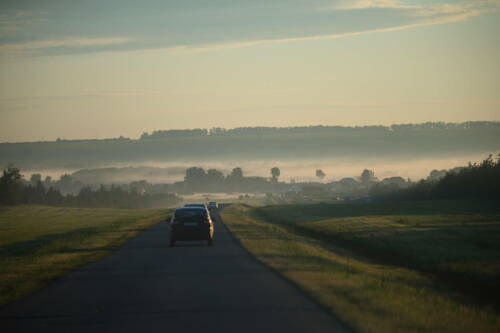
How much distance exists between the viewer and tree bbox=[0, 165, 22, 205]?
556ft

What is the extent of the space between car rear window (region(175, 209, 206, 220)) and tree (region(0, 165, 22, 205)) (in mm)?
140272

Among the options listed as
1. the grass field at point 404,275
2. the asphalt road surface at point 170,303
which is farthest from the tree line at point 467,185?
the asphalt road surface at point 170,303

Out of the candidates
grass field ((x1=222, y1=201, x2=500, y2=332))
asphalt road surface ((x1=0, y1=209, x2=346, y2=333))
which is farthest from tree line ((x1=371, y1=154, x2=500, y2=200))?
asphalt road surface ((x1=0, y1=209, x2=346, y2=333))

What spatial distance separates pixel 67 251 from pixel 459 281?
713 inches

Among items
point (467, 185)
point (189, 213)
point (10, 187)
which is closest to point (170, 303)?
point (189, 213)

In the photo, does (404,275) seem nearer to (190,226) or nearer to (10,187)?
(190,226)

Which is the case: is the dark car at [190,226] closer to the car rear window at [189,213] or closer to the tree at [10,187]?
the car rear window at [189,213]

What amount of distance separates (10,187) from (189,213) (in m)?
144

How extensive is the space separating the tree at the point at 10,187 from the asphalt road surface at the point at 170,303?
151531 mm

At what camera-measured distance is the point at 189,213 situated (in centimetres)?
3653

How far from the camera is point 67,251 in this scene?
3509cm

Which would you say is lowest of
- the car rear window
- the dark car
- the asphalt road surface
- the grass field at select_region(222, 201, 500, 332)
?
the grass field at select_region(222, 201, 500, 332)

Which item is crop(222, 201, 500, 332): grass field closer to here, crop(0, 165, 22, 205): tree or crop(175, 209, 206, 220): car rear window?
crop(175, 209, 206, 220): car rear window

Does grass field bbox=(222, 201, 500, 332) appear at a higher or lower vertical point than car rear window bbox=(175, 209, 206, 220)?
lower
